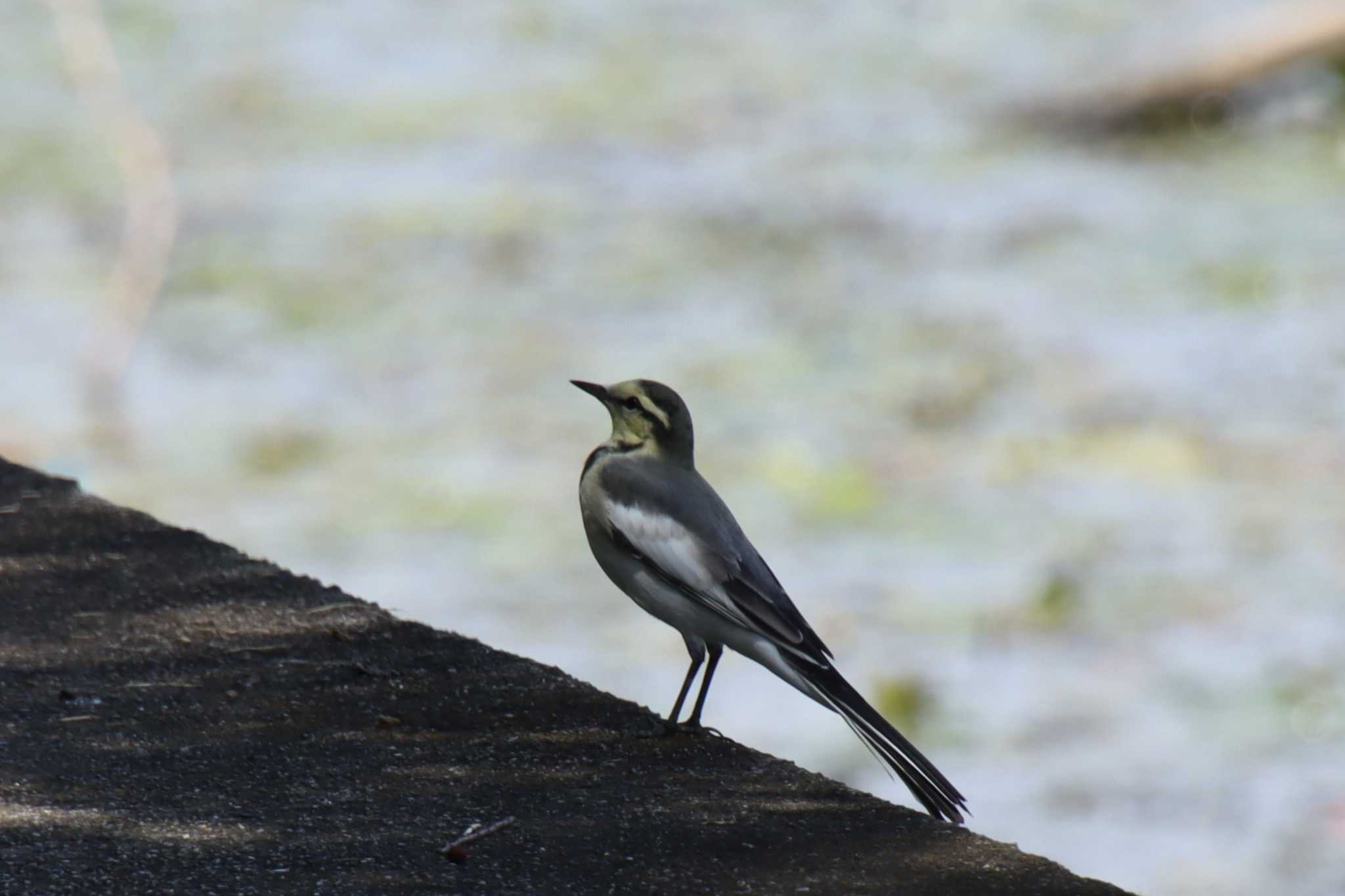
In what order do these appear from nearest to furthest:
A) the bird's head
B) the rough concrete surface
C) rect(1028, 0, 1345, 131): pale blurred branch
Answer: the rough concrete surface < the bird's head < rect(1028, 0, 1345, 131): pale blurred branch

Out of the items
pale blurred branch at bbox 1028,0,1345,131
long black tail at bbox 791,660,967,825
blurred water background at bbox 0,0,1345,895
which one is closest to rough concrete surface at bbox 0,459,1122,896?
long black tail at bbox 791,660,967,825

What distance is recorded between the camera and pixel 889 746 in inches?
121

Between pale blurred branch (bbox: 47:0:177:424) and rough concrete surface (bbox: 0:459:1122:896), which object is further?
pale blurred branch (bbox: 47:0:177:424)

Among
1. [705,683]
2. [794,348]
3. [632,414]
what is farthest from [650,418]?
[794,348]

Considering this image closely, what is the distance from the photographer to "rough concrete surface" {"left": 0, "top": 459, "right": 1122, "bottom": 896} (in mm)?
2529

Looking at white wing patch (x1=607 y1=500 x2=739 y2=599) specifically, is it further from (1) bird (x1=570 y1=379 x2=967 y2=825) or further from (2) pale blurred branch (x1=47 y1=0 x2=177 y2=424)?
(2) pale blurred branch (x1=47 y1=0 x2=177 y2=424)

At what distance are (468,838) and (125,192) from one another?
1076 cm

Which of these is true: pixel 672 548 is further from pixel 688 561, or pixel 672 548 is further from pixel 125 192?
pixel 125 192

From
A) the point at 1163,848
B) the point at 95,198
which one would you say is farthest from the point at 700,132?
the point at 1163,848

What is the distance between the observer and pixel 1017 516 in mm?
8320

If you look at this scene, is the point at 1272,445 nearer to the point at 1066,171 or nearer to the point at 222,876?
the point at 1066,171

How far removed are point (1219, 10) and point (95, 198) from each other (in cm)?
809

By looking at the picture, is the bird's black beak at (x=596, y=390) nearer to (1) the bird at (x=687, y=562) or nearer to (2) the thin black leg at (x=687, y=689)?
(1) the bird at (x=687, y=562)

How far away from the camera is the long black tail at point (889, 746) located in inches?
117
